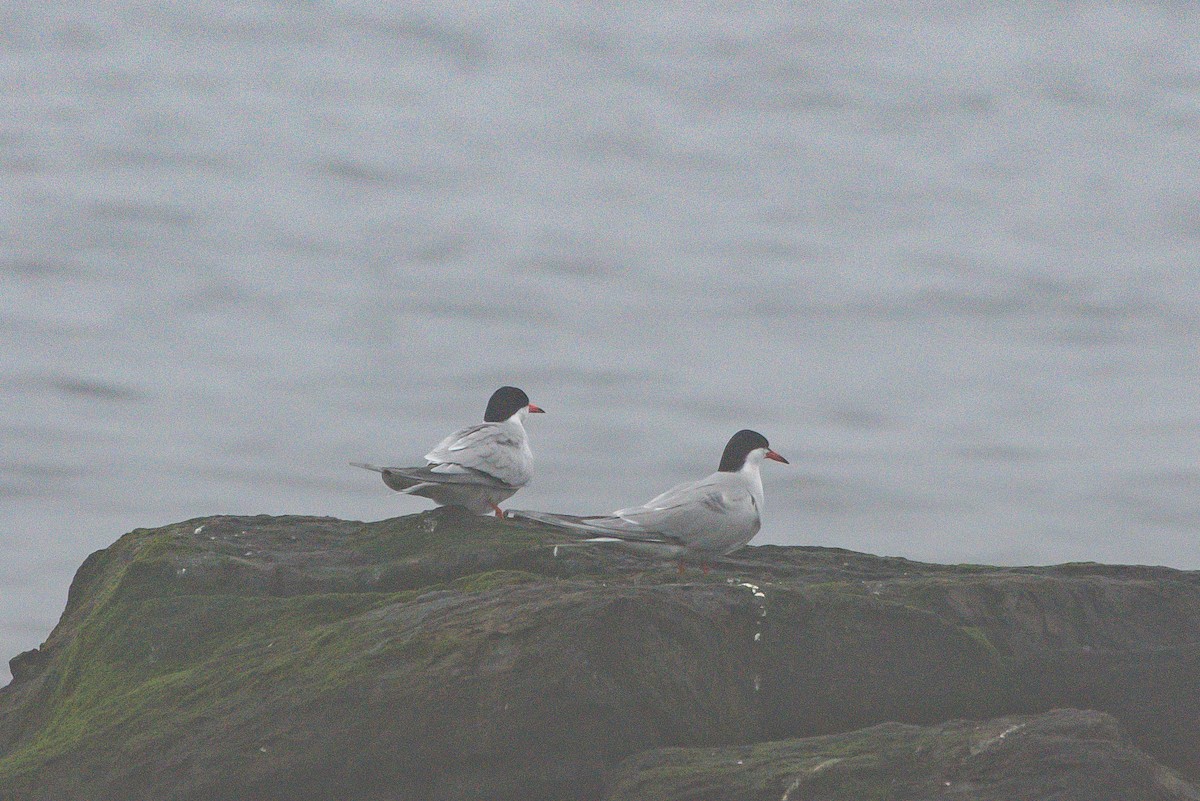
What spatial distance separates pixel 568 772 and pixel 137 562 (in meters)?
4.82

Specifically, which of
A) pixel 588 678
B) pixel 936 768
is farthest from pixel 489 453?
pixel 936 768

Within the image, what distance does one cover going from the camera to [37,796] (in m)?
8.53

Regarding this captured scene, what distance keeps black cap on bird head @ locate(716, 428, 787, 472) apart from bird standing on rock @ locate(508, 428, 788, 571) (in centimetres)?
72

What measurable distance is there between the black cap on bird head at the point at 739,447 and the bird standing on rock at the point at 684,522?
72 centimetres

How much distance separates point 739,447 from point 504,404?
2726 millimetres

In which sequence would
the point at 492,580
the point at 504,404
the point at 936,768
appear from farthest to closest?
the point at 504,404 → the point at 492,580 → the point at 936,768

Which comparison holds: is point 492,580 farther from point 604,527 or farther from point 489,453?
point 489,453

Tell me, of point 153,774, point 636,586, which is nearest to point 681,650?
point 636,586

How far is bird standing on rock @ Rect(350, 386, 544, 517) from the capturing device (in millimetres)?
10828

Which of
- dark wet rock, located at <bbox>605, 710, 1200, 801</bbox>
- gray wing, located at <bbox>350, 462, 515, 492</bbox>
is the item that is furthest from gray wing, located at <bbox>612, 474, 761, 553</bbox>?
dark wet rock, located at <bbox>605, 710, 1200, 801</bbox>

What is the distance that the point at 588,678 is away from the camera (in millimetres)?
7340

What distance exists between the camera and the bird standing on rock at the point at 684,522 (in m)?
9.70

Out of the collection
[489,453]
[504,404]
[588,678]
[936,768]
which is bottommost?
[936,768]

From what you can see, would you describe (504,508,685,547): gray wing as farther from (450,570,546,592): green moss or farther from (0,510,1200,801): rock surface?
(450,570,546,592): green moss
